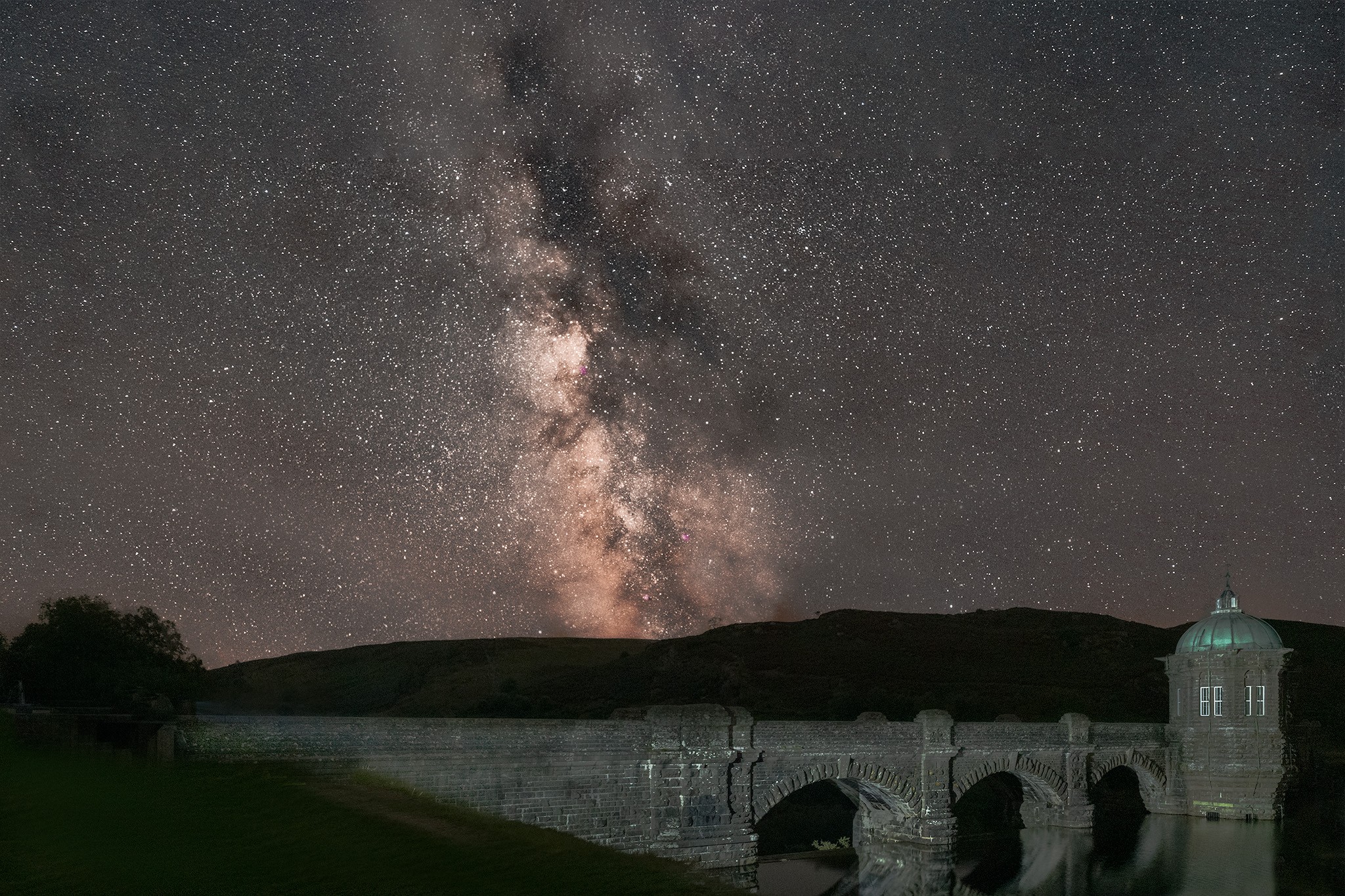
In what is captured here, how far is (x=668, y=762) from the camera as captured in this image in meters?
34.6

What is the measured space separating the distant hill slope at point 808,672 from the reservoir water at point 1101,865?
31.8 meters

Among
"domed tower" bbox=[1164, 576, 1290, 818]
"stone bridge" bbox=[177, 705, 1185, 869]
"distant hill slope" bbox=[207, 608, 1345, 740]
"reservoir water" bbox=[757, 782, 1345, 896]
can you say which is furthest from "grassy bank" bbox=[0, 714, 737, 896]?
"distant hill slope" bbox=[207, 608, 1345, 740]

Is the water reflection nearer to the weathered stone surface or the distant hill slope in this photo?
the weathered stone surface

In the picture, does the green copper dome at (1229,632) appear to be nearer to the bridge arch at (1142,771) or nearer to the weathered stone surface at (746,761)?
the weathered stone surface at (746,761)

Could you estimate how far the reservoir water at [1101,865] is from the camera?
37969mm

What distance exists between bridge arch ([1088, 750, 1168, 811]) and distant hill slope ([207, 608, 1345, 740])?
25.0m

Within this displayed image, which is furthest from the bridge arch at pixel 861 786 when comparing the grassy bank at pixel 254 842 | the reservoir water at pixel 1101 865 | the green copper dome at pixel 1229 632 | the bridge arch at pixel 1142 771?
the green copper dome at pixel 1229 632

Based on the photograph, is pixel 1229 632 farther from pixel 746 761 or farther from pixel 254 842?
pixel 254 842

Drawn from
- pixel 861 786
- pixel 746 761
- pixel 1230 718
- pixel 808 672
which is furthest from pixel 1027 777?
pixel 808 672

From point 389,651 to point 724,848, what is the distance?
363ft

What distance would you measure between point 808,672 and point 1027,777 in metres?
61.7

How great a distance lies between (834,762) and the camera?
3991 cm

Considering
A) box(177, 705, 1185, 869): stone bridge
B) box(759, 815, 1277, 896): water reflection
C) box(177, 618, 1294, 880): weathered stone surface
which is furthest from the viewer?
box(759, 815, 1277, 896): water reflection

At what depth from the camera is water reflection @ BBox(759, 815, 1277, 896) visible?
37.9 metres
